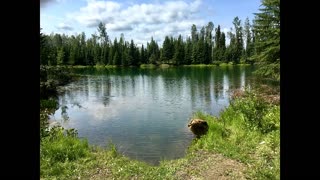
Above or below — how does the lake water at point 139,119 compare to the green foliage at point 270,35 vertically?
below

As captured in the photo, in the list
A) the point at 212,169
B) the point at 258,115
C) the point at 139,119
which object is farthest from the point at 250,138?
the point at 139,119

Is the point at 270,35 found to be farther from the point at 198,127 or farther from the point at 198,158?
the point at 198,158

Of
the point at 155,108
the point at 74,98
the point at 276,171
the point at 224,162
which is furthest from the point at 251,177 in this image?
the point at 74,98

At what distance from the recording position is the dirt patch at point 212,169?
9.81 metres

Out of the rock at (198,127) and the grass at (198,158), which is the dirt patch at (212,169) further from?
the rock at (198,127)

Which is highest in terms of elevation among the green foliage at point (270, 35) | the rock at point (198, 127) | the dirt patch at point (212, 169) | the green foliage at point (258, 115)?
the green foliage at point (270, 35)

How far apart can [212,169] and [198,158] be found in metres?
1.67

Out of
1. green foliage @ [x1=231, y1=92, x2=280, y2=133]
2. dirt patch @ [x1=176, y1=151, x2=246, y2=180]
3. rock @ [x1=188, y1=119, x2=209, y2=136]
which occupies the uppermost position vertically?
green foliage @ [x1=231, y1=92, x2=280, y2=133]

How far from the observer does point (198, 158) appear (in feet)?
39.8

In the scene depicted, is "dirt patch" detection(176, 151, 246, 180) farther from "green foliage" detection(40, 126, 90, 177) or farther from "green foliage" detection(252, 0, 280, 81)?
"green foliage" detection(252, 0, 280, 81)

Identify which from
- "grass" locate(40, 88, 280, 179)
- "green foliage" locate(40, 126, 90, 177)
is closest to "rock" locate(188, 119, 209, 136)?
"grass" locate(40, 88, 280, 179)

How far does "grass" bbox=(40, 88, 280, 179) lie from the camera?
1015 cm

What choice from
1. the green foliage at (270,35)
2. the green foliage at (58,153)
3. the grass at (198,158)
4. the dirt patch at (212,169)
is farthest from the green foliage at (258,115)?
the green foliage at (270,35)
